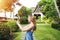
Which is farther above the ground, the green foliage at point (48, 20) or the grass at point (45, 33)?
the green foliage at point (48, 20)

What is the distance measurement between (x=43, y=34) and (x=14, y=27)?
37cm

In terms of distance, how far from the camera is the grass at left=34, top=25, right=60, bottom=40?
153 inches

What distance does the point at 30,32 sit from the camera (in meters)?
3.87

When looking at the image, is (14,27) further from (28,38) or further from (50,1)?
(50,1)

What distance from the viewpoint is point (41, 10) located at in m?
3.93

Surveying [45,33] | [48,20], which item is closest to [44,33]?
[45,33]

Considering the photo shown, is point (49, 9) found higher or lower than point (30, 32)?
higher

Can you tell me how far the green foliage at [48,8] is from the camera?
154 inches

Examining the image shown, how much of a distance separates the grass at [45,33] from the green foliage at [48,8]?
17 centimetres

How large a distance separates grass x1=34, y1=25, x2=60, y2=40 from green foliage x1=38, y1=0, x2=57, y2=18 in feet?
0.54

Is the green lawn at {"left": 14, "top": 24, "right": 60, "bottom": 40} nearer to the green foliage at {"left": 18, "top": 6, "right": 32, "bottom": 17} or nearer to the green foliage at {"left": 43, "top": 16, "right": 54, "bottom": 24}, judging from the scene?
the green foliage at {"left": 43, "top": 16, "right": 54, "bottom": 24}

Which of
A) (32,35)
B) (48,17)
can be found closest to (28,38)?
(32,35)

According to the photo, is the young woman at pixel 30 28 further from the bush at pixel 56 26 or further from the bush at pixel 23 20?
the bush at pixel 56 26

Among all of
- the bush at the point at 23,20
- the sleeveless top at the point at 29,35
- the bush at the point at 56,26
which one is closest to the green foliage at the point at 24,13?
the bush at the point at 23,20
